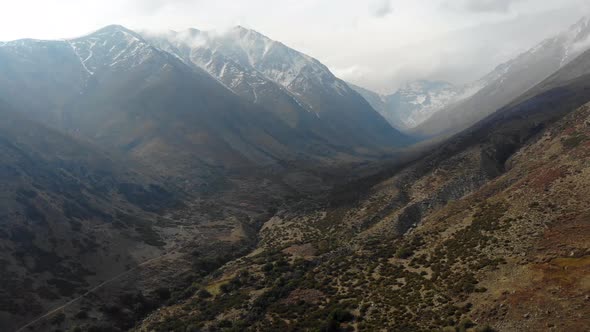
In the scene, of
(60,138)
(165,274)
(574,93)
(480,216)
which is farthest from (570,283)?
(60,138)

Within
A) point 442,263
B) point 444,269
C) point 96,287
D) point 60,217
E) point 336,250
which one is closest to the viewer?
point 444,269

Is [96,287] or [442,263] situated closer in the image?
[442,263]

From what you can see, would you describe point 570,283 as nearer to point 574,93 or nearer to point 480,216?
point 480,216

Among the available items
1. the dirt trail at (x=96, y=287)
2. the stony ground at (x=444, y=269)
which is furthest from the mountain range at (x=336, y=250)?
the dirt trail at (x=96, y=287)

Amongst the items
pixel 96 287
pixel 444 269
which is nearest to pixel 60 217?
pixel 96 287

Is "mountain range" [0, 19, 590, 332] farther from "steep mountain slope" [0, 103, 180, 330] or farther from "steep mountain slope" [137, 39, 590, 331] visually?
"steep mountain slope" [0, 103, 180, 330]

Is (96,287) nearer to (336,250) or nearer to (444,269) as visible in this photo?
(336,250)

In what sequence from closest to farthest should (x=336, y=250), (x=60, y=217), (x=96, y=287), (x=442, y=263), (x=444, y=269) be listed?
1. (x=444, y=269)
2. (x=442, y=263)
3. (x=336, y=250)
4. (x=96, y=287)
5. (x=60, y=217)
